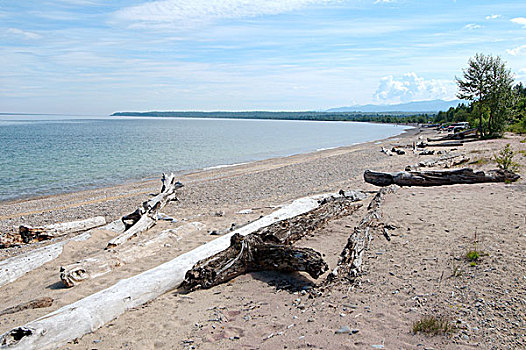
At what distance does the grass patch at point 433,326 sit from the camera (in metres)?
4.00

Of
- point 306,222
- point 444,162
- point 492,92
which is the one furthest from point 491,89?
point 306,222

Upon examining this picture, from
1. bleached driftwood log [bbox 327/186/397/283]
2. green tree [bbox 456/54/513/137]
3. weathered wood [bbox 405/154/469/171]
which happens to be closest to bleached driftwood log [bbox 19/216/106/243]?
bleached driftwood log [bbox 327/186/397/283]

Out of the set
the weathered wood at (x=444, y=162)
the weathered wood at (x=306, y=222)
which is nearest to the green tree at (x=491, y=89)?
the weathered wood at (x=444, y=162)

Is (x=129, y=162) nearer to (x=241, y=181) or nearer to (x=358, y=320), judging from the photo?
(x=241, y=181)

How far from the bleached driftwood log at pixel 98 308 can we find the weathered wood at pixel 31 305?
1077mm

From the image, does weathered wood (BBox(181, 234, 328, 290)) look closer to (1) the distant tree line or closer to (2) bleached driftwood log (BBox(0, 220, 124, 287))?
(2) bleached driftwood log (BBox(0, 220, 124, 287))

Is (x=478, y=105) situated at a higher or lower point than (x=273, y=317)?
higher

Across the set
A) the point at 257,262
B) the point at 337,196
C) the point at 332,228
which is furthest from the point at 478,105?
the point at 257,262

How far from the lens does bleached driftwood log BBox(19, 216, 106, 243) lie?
9.79 meters

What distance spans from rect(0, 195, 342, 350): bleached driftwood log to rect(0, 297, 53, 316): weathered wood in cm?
108

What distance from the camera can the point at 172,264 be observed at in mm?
6254

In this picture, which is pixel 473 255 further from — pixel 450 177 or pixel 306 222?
pixel 450 177

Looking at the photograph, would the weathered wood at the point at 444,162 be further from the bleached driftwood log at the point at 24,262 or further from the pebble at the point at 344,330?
the bleached driftwood log at the point at 24,262

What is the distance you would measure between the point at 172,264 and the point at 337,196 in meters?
5.75
